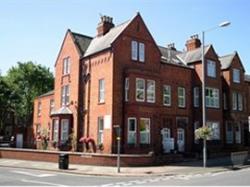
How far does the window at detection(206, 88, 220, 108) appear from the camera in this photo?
38.4m

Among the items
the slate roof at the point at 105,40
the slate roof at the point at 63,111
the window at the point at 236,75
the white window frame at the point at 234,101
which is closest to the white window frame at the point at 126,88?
the slate roof at the point at 105,40

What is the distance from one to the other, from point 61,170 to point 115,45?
469 inches

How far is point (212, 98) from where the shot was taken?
127 ft

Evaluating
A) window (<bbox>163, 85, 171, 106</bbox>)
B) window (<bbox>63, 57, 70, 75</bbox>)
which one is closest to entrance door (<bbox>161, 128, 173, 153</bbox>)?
window (<bbox>163, 85, 171, 106</bbox>)

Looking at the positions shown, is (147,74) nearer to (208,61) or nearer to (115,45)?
(115,45)

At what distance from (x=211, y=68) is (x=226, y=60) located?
161 inches

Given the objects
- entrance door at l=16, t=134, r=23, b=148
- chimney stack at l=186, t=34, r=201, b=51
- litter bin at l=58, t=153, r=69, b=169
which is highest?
chimney stack at l=186, t=34, r=201, b=51

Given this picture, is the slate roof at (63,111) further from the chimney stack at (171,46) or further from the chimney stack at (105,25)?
the chimney stack at (171,46)

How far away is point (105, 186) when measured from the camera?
57.1 ft

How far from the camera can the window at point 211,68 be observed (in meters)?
38.6

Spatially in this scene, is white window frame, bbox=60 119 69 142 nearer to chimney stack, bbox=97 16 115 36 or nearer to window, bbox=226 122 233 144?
chimney stack, bbox=97 16 115 36

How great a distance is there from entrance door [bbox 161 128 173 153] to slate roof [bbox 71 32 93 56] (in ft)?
35.4

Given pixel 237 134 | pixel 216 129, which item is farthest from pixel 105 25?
pixel 237 134

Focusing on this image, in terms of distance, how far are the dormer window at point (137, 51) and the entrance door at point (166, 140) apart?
694 cm
